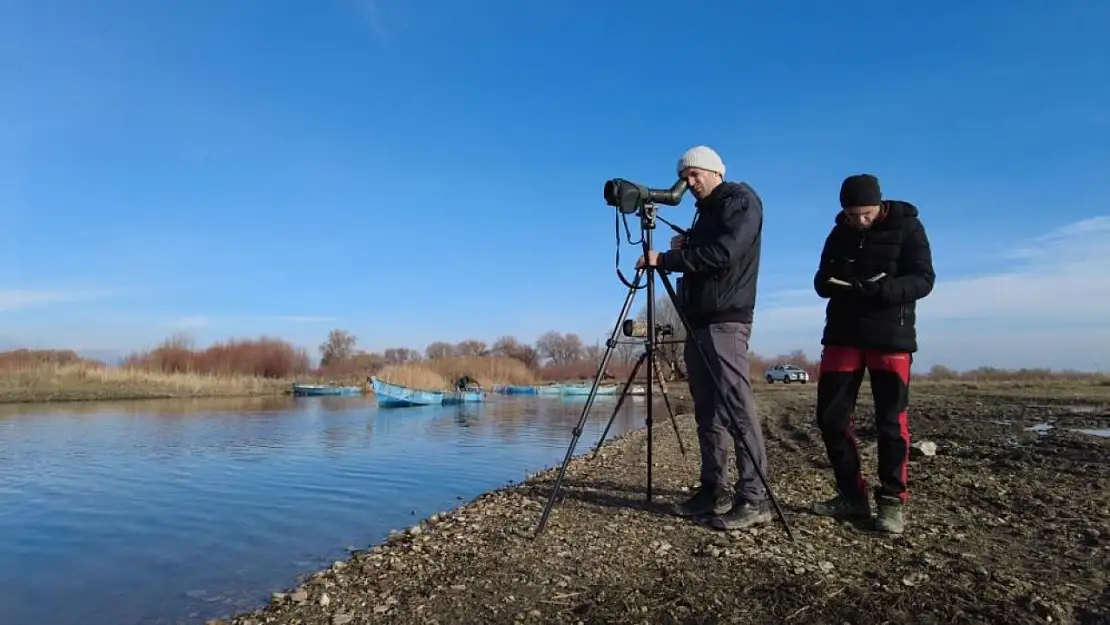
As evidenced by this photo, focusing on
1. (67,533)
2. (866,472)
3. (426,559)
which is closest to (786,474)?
(866,472)

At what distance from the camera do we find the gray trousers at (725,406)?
4109 mm

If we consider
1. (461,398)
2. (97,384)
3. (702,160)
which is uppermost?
(702,160)

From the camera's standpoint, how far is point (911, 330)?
3.98 metres

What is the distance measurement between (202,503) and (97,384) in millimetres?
34114

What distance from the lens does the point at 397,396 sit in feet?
105

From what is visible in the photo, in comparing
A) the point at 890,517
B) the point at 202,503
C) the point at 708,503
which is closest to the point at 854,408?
the point at 890,517

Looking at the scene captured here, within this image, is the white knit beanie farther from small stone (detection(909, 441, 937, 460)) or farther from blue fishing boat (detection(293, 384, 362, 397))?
blue fishing boat (detection(293, 384, 362, 397))

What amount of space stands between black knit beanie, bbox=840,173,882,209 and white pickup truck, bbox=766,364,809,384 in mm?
50327

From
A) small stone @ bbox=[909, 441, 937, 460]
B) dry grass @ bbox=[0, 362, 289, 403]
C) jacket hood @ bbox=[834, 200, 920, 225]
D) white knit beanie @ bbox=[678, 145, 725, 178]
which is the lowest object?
small stone @ bbox=[909, 441, 937, 460]

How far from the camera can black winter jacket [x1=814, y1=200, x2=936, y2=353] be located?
154 inches

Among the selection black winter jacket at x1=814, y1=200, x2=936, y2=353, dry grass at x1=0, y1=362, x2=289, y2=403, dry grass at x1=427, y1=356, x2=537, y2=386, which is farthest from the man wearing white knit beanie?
dry grass at x1=427, y1=356, x2=537, y2=386

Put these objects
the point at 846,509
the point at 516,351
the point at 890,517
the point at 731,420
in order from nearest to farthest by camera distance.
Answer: the point at 890,517 < the point at 731,420 < the point at 846,509 < the point at 516,351

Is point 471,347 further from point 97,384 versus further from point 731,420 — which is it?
point 731,420

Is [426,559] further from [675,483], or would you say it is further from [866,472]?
[866,472]
